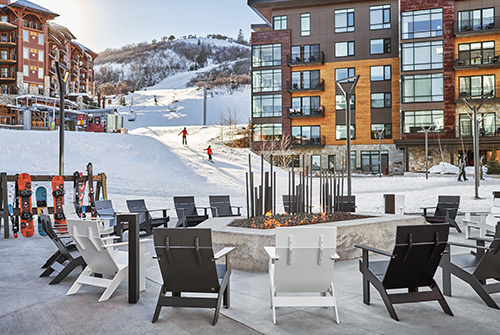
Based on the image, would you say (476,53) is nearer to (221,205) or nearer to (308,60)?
(308,60)

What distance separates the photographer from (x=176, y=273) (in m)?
5.05

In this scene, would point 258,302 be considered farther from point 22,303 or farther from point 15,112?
point 15,112

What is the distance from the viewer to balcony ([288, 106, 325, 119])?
145ft

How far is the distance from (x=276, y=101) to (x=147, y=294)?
4078 centimetres

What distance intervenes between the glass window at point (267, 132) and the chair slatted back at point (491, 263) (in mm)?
39943

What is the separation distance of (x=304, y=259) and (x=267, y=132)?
41272 mm

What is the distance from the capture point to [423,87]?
40250 mm

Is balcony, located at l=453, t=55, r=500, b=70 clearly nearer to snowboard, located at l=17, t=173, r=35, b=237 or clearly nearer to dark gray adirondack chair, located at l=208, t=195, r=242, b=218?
dark gray adirondack chair, located at l=208, t=195, r=242, b=218

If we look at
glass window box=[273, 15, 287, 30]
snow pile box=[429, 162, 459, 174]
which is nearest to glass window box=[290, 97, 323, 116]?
glass window box=[273, 15, 287, 30]

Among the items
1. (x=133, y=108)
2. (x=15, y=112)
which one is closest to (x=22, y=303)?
(x=15, y=112)

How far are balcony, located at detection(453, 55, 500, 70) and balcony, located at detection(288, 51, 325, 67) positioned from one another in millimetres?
11481

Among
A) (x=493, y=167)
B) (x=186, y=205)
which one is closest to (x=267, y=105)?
(x=493, y=167)

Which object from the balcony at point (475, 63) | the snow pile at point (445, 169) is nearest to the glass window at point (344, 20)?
the balcony at point (475, 63)

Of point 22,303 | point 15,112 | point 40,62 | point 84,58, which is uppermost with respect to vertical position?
point 84,58
